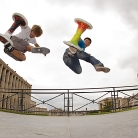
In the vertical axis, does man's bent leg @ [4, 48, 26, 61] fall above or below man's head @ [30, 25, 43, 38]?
below

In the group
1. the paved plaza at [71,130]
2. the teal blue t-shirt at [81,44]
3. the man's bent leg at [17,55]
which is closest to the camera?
the paved plaza at [71,130]

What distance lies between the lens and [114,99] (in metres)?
8.89

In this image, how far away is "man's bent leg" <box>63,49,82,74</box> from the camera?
527cm

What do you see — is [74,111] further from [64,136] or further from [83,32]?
[64,136]

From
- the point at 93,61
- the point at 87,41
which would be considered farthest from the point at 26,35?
the point at 93,61

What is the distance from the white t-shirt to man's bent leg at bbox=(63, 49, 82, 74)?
3.17 feet

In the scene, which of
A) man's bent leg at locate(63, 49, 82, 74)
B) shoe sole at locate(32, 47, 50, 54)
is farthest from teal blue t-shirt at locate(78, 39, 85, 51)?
shoe sole at locate(32, 47, 50, 54)

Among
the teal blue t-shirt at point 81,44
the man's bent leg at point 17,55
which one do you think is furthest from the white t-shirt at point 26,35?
the teal blue t-shirt at point 81,44

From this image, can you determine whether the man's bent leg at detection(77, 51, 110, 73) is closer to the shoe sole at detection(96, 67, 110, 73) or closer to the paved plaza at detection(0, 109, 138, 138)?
the shoe sole at detection(96, 67, 110, 73)

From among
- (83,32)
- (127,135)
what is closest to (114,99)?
(83,32)

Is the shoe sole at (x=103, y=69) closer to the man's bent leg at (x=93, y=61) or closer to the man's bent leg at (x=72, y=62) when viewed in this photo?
the man's bent leg at (x=93, y=61)

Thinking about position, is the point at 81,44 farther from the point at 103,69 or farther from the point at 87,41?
the point at 103,69

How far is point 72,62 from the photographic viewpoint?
528 cm

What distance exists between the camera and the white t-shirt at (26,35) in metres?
5.20
